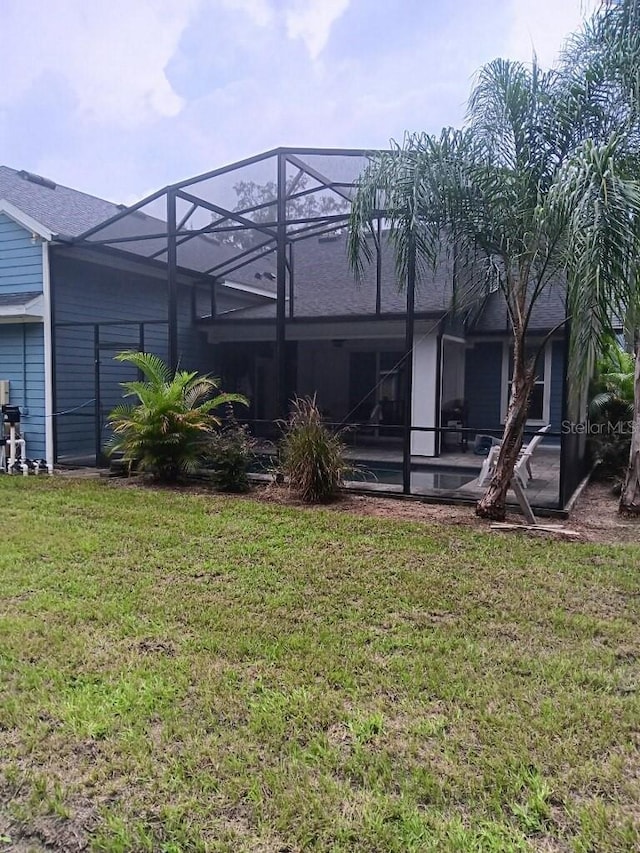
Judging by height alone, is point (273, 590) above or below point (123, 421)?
below

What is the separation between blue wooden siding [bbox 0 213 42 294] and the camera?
9.63 meters

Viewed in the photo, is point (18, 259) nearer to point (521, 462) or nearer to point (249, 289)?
point (249, 289)

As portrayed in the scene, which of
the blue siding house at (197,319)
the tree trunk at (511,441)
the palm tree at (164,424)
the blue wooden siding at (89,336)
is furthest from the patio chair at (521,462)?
the blue wooden siding at (89,336)

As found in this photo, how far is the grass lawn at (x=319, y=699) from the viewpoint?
212 centimetres

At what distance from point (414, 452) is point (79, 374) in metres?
5.63

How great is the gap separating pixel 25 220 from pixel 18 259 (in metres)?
0.68

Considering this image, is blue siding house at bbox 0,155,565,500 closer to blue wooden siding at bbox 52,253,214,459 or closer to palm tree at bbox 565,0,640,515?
blue wooden siding at bbox 52,253,214,459

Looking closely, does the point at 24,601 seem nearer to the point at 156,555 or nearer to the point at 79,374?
the point at 156,555

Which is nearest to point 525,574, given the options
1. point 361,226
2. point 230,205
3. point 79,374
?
point 361,226

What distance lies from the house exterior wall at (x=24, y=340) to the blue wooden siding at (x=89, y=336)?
0.31 m

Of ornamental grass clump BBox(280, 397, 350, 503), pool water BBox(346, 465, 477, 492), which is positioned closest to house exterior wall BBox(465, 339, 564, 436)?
pool water BBox(346, 465, 477, 492)

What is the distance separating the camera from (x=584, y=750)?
2.49 metres

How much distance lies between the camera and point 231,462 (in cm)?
786

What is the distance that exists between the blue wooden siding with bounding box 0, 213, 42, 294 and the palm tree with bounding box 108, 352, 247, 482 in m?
2.47
